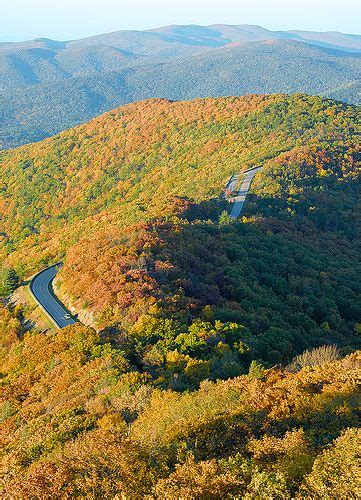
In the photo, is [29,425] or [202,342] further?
[202,342]

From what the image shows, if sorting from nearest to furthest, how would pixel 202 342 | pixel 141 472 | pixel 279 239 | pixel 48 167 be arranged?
1. pixel 141 472
2. pixel 202 342
3. pixel 279 239
4. pixel 48 167

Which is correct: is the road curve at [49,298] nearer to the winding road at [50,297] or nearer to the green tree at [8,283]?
the winding road at [50,297]

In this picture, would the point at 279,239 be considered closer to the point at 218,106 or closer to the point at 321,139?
the point at 321,139

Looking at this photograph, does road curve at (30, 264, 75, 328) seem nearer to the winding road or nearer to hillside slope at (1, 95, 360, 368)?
the winding road

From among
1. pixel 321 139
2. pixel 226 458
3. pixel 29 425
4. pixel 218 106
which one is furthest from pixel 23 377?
pixel 218 106

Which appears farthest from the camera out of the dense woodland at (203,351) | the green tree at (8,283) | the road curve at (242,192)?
the road curve at (242,192)

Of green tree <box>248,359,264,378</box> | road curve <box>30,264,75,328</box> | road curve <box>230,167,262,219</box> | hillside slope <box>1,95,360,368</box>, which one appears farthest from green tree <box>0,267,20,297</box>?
green tree <box>248,359,264,378</box>

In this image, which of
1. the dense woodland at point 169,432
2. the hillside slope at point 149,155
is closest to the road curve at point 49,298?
the dense woodland at point 169,432
